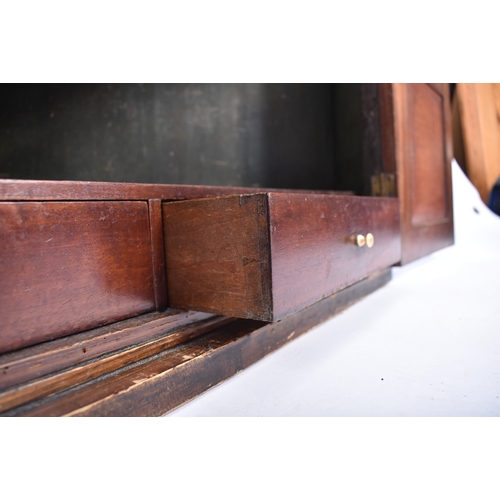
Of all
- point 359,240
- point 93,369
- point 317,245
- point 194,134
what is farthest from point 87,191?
point 194,134

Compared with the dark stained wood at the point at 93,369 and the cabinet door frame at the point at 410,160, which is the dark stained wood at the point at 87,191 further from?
the cabinet door frame at the point at 410,160

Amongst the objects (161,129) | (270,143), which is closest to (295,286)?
(161,129)

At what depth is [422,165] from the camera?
1.13 metres

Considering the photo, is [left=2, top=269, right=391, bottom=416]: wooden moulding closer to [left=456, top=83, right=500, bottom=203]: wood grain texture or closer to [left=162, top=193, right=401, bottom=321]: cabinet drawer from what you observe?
[left=162, top=193, right=401, bottom=321]: cabinet drawer

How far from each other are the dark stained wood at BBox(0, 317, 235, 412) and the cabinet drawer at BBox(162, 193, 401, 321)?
4cm

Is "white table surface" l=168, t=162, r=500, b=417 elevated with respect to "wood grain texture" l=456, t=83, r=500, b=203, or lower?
lower

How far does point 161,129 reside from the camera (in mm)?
947

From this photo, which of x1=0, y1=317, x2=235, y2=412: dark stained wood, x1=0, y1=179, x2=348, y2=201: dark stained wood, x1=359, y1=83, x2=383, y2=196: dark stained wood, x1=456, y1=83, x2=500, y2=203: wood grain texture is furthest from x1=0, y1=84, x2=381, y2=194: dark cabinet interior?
x1=456, y1=83, x2=500, y2=203: wood grain texture

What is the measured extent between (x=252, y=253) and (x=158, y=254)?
0.45 ft

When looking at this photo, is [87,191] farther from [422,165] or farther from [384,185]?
[422,165]

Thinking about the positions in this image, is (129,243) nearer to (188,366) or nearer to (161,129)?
(188,366)

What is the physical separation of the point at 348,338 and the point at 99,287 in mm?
391

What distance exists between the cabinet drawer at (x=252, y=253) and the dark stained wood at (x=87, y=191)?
0.03m

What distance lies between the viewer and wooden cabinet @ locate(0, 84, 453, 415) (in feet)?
1.17
